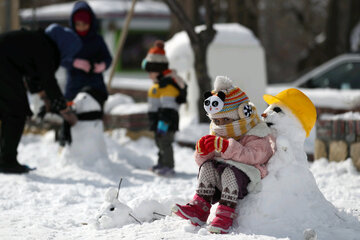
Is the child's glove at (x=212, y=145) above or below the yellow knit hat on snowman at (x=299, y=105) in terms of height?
below

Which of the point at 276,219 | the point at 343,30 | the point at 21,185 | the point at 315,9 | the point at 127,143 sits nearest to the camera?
the point at 276,219

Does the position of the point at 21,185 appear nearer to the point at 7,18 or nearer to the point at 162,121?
the point at 162,121

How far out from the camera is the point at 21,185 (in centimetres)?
523

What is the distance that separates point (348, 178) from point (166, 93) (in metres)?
2.14

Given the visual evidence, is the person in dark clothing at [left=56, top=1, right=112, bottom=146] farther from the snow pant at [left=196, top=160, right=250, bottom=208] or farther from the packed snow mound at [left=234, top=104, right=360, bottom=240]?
the packed snow mound at [left=234, top=104, right=360, bottom=240]

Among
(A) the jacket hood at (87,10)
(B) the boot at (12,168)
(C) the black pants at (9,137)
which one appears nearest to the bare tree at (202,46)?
(A) the jacket hood at (87,10)

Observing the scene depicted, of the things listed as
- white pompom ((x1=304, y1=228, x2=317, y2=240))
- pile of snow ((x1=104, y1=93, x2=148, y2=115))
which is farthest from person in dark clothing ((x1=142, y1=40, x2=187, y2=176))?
white pompom ((x1=304, y1=228, x2=317, y2=240))

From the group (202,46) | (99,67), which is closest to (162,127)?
(99,67)

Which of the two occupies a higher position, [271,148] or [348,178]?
[271,148]

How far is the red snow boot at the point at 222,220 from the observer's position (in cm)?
346

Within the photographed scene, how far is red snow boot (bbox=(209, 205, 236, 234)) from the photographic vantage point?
136 inches

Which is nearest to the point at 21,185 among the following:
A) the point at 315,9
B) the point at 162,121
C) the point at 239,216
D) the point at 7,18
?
the point at 162,121

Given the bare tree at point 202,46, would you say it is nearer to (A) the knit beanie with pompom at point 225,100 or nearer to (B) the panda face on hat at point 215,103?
Result: (A) the knit beanie with pompom at point 225,100

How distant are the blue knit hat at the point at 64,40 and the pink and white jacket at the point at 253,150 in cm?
279
